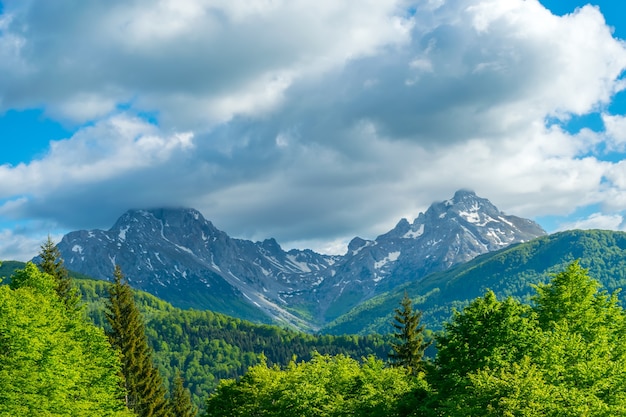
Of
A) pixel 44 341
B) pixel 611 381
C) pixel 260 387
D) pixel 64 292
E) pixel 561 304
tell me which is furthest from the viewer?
pixel 260 387

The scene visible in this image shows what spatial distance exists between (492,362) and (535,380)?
27.2 feet

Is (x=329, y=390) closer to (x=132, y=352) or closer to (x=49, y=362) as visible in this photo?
(x=132, y=352)

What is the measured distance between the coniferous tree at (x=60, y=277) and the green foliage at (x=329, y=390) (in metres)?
25.0

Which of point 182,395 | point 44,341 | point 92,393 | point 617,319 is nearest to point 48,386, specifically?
point 44,341

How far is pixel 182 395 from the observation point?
397ft

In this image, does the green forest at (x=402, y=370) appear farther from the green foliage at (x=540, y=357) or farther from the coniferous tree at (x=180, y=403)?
the coniferous tree at (x=180, y=403)

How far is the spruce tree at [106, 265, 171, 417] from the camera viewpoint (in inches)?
3063

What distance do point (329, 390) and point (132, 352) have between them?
26.4m

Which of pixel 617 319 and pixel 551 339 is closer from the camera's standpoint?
pixel 551 339

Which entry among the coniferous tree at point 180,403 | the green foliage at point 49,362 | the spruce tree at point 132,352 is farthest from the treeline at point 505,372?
the coniferous tree at point 180,403

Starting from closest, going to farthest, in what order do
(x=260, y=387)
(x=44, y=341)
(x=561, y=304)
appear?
(x=44, y=341)
(x=561, y=304)
(x=260, y=387)

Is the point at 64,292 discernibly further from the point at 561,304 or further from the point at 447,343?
the point at 561,304

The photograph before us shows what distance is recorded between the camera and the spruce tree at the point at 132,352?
255 feet

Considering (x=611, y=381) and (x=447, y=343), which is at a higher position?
(x=447, y=343)
